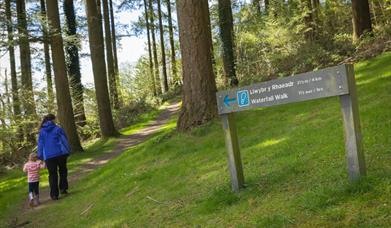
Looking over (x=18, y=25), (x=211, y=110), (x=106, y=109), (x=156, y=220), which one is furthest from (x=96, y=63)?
(x=156, y=220)

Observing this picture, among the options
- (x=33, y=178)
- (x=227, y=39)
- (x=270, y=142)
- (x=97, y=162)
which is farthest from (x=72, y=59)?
(x=270, y=142)

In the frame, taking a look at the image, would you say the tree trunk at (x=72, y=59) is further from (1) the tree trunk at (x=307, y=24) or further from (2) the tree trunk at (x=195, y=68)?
(2) the tree trunk at (x=195, y=68)

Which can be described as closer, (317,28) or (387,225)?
(387,225)

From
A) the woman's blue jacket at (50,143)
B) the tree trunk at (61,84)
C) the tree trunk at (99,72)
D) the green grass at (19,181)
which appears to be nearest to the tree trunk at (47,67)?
the tree trunk at (61,84)

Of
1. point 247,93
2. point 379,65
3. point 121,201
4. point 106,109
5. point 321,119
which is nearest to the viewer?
point 247,93

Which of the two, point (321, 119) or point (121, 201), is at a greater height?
point (321, 119)

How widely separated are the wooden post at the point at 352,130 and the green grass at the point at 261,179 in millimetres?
153

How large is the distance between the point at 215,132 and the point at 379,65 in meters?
4.67

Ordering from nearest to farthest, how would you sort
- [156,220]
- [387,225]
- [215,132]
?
[387,225], [156,220], [215,132]

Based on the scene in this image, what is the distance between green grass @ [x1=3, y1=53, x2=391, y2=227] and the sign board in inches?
39.4

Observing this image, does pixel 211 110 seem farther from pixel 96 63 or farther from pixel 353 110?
pixel 96 63

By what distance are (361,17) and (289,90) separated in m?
11.1

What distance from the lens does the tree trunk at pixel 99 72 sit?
18.4 meters

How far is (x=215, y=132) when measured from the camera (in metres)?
10.8
